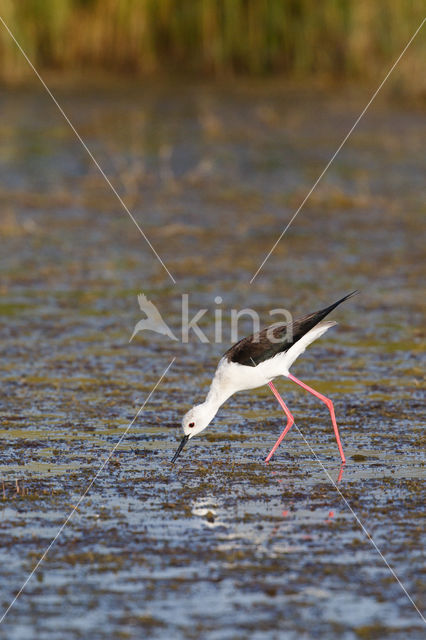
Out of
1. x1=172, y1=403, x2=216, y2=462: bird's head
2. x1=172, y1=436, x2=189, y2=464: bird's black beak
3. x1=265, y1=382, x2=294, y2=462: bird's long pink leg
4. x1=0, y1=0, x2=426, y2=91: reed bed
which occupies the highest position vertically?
x1=0, y1=0, x2=426, y2=91: reed bed

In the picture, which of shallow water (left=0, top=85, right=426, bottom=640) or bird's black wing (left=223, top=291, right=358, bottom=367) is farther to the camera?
bird's black wing (left=223, top=291, right=358, bottom=367)

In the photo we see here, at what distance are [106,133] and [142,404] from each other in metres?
8.74

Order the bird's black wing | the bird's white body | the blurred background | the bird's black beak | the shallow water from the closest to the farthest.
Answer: the shallow water → the blurred background → the bird's black beak → the bird's white body → the bird's black wing

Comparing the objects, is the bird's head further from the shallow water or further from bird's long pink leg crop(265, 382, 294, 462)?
bird's long pink leg crop(265, 382, 294, 462)

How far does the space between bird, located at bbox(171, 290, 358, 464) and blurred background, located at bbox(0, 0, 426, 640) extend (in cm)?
18

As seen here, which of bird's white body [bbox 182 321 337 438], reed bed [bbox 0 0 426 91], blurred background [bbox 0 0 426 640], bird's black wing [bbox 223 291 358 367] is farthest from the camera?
reed bed [bbox 0 0 426 91]

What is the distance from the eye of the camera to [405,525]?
4863 mm

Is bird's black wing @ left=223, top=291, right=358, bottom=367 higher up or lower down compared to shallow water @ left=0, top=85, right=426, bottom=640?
higher up

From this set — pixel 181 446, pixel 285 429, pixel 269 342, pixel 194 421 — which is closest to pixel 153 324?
pixel 269 342

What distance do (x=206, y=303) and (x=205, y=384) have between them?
75.5 inches

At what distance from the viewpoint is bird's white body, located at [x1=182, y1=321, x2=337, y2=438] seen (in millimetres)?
5977

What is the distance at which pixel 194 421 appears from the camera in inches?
235

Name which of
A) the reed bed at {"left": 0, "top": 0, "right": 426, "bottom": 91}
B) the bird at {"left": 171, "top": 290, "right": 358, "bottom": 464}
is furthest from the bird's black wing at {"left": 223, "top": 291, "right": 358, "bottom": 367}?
the reed bed at {"left": 0, "top": 0, "right": 426, "bottom": 91}

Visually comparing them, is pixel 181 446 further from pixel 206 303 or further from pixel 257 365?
pixel 206 303
